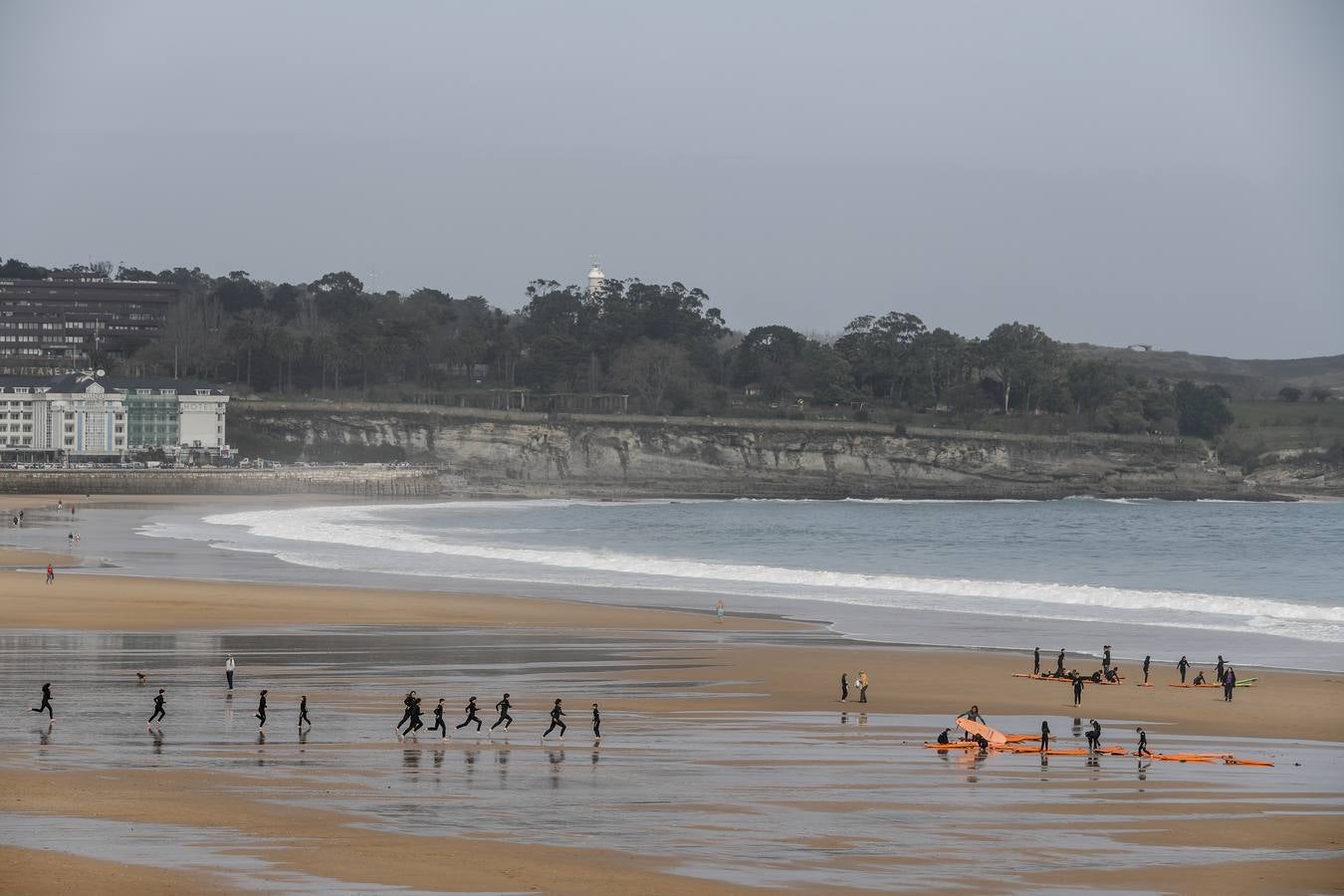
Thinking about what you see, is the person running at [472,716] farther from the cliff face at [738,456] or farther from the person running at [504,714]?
the cliff face at [738,456]

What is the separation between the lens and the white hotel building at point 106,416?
403ft

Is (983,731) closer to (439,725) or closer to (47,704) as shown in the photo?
(439,725)

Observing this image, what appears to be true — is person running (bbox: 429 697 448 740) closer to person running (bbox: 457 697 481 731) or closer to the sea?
person running (bbox: 457 697 481 731)

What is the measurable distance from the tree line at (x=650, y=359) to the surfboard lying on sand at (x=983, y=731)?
136m

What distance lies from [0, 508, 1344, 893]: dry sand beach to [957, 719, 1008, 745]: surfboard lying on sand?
35 cm

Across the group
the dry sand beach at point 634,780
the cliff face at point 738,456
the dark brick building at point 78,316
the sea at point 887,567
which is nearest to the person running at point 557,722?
the dry sand beach at point 634,780

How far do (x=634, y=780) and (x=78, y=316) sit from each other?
587ft

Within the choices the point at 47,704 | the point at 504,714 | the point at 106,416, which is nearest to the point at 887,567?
the point at 504,714

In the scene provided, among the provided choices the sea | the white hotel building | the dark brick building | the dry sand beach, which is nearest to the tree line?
the dark brick building

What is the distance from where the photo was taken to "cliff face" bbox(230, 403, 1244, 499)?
134375mm

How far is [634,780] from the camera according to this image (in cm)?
1802

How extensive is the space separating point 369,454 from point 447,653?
107 m

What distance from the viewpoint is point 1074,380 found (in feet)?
569

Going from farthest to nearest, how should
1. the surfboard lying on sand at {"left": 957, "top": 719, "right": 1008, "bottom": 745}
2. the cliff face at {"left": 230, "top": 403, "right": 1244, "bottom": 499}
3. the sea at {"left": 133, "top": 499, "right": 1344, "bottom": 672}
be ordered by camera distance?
the cliff face at {"left": 230, "top": 403, "right": 1244, "bottom": 499}
the sea at {"left": 133, "top": 499, "right": 1344, "bottom": 672}
the surfboard lying on sand at {"left": 957, "top": 719, "right": 1008, "bottom": 745}
